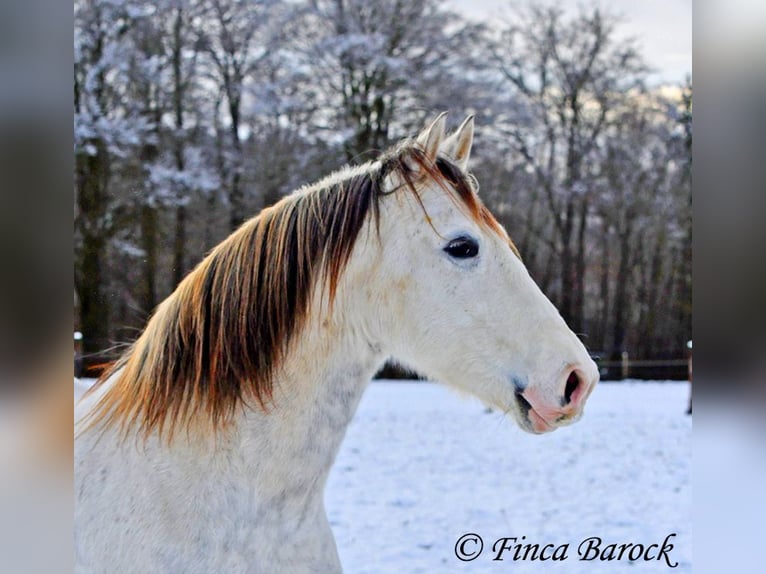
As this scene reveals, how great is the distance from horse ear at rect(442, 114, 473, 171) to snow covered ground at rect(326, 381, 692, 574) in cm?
146

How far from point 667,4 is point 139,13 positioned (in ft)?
13.5

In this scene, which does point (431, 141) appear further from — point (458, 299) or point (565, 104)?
point (565, 104)

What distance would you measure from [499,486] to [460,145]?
326cm

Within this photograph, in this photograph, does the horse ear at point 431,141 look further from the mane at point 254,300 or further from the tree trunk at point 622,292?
the tree trunk at point 622,292

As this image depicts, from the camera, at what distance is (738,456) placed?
0.90 metres

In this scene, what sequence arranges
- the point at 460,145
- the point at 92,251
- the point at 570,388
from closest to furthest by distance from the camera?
the point at 570,388
the point at 460,145
the point at 92,251

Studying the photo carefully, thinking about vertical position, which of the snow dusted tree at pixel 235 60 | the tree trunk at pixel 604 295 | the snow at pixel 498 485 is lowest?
the snow at pixel 498 485

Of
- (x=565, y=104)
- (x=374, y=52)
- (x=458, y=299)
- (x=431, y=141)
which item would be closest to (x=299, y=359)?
(x=458, y=299)

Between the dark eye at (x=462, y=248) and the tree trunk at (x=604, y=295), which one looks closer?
the dark eye at (x=462, y=248)

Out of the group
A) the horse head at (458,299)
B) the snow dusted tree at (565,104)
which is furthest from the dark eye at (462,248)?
the snow dusted tree at (565,104)

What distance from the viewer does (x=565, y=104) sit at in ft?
18.6

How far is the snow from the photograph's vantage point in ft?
9.82

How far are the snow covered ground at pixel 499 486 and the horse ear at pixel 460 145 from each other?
1.46m

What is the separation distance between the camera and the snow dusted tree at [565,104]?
5344 mm
